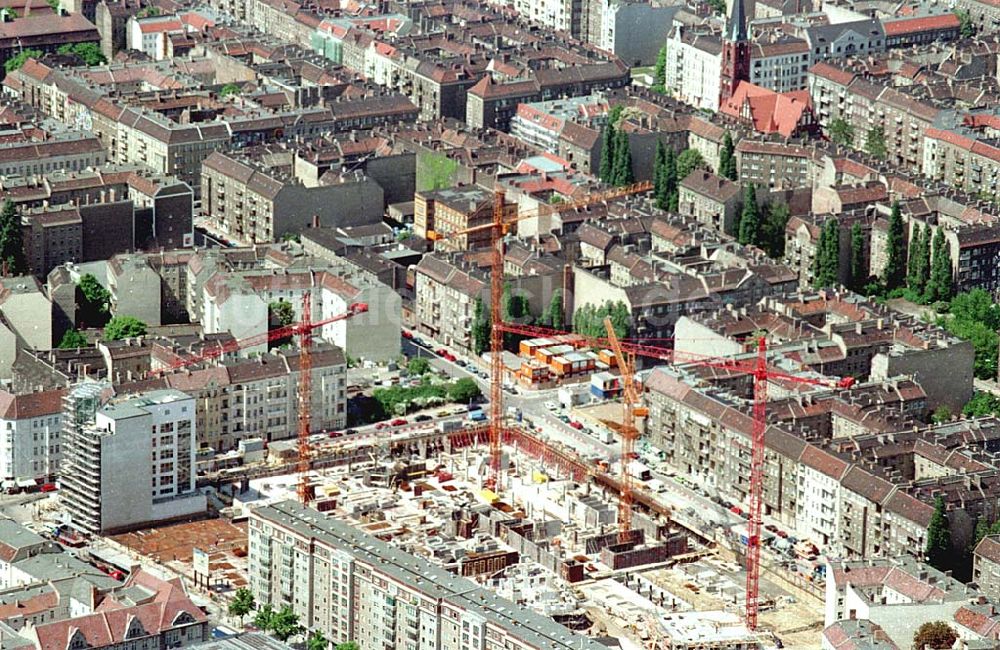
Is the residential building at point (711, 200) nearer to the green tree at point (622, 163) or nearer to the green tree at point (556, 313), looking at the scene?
the green tree at point (622, 163)

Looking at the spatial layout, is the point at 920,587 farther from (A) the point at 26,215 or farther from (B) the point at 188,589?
(A) the point at 26,215

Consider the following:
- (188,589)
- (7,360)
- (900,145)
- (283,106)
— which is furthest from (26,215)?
(900,145)

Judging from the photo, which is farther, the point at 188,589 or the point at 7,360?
the point at 7,360

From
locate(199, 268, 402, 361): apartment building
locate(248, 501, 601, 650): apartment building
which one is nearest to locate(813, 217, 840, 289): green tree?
locate(199, 268, 402, 361): apartment building

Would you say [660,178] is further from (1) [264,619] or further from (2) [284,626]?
(2) [284,626]

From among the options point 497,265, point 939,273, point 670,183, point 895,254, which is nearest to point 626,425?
point 497,265

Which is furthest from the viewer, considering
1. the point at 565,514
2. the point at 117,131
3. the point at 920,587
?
the point at 117,131

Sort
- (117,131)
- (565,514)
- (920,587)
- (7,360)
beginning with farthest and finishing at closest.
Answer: (117,131) < (7,360) < (565,514) < (920,587)
